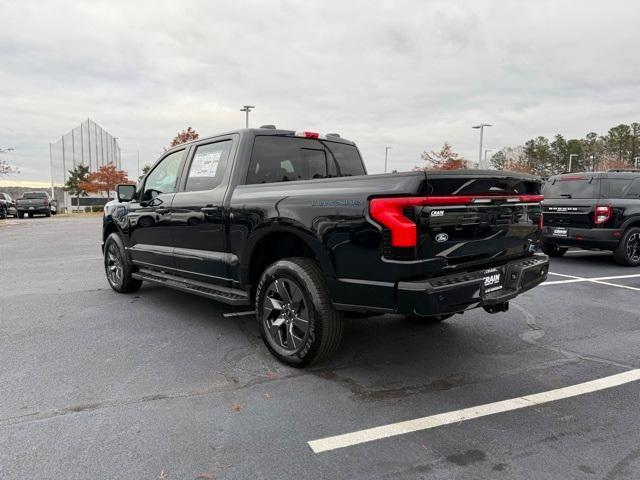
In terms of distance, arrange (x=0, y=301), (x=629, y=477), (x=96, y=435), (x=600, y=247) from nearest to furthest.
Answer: (x=629, y=477) → (x=96, y=435) → (x=0, y=301) → (x=600, y=247)

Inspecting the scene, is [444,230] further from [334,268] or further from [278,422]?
[278,422]

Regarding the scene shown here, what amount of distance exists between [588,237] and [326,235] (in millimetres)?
7110

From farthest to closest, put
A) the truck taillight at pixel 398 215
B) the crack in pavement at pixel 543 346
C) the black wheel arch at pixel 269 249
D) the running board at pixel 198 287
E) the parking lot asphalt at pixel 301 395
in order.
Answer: the running board at pixel 198 287, the crack in pavement at pixel 543 346, the black wheel arch at pixel 269 249, the truck taillight at pixel 398 215, the parking lot asphalt at pixel 301 395

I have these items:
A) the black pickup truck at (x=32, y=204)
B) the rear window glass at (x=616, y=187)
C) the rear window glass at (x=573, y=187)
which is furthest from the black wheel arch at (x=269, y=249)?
the black pickup truck at (x=32, y=204)

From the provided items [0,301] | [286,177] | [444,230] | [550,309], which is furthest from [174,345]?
[550,309]

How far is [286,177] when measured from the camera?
4488 mm

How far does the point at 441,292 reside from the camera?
2.95m

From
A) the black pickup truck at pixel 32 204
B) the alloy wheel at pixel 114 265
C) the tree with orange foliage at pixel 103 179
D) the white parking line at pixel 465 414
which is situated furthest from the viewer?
the tree with orange foliage at pixel 103 179

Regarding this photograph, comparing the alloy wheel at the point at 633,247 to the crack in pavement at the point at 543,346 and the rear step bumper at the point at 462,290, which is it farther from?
the rear step bumper at the point at 462,290

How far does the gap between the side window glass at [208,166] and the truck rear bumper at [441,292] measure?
194 centimetres

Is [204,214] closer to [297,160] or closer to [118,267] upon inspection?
[297,160]

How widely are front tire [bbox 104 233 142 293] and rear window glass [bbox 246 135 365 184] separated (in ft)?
9.30

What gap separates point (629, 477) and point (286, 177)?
3385 millimetres

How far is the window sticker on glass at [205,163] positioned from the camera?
460 cm
